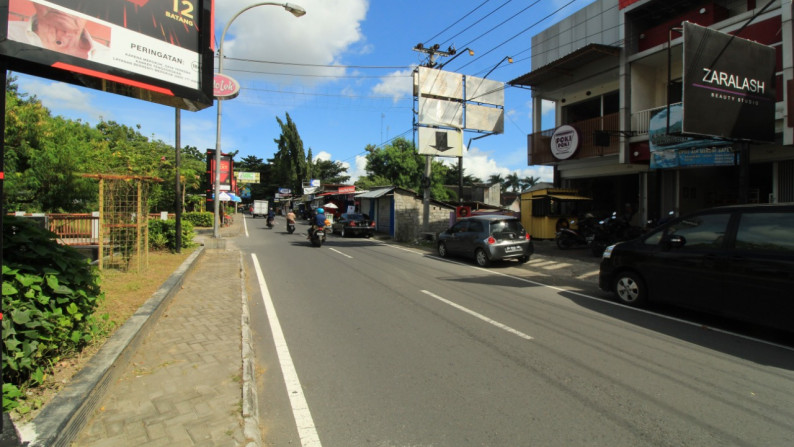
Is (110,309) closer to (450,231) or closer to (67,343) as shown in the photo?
(67,343)

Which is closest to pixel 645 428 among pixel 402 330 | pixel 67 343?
pixel 402 330

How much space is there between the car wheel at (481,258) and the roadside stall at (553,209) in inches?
225

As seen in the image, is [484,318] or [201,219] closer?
[484,318]

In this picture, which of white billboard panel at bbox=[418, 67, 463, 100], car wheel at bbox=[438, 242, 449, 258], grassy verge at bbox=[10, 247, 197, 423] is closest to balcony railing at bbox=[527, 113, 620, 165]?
white billboard panel at bbox=[418, 67, 463, 100]

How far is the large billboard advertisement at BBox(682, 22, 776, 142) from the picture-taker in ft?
28.6

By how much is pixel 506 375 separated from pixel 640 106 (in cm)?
1393

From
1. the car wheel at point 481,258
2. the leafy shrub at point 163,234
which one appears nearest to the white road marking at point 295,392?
Result: the car wheel at point 481,258

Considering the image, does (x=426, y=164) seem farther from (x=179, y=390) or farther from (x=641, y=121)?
(x=179, y=390)

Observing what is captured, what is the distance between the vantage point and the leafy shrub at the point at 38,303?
317cm

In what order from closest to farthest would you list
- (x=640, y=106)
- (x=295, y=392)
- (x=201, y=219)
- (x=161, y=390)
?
(x=161, y=390) < (x=295, y=392) < (x=640, y=106) < (x=201, y=219)

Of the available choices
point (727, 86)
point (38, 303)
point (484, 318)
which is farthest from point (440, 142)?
point (38, 303)

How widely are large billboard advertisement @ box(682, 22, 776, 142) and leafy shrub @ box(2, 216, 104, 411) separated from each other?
1023 cm

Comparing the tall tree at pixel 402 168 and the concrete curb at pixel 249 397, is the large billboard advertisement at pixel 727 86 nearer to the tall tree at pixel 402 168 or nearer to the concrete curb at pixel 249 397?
the concrete curb at pixel 249 397

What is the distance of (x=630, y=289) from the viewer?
7191mm
